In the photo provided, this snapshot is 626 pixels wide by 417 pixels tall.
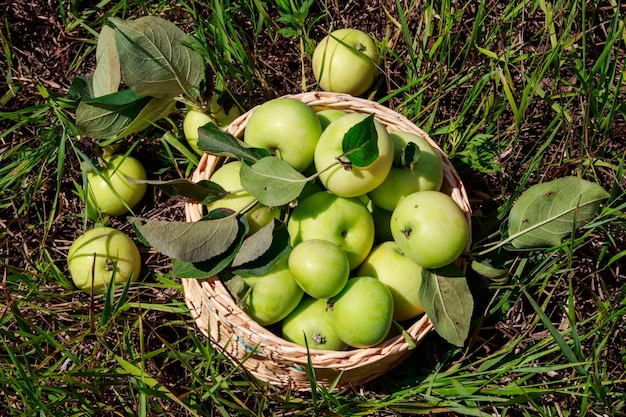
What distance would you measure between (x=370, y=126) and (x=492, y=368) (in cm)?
98

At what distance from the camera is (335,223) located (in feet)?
5.99

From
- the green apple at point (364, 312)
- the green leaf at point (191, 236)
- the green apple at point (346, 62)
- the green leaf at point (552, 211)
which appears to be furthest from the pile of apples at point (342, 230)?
the green apple at point (346, 62)

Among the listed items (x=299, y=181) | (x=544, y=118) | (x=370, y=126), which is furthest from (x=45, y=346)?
(x=544, y=118)

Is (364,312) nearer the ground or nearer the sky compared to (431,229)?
nearer the ground

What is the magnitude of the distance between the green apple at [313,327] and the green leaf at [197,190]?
0.44 m

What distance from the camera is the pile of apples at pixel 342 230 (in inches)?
67.4

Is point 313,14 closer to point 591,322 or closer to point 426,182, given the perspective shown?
point 426,182

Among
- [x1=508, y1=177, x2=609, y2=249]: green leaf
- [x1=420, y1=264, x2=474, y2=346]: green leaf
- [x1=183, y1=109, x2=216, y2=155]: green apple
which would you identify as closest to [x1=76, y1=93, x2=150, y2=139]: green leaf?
[x1=183, y1=109, x2=216, y2=155]: green apple

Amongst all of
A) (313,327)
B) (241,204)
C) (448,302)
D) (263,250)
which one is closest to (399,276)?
(448,302)

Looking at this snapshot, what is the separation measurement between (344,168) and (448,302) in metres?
0.50

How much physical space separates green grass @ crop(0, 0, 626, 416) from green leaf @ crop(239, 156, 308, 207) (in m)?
0.55

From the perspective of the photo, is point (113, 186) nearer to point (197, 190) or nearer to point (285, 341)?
point (197, 190)

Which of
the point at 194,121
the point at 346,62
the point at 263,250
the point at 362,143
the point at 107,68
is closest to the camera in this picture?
the point at 362,143

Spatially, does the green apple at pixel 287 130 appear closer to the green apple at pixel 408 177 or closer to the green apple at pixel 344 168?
the green apple at pixel 344 168
